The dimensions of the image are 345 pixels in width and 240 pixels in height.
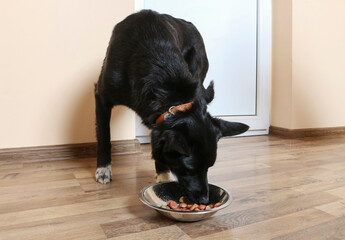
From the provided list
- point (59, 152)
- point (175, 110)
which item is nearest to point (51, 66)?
point (59, 152)

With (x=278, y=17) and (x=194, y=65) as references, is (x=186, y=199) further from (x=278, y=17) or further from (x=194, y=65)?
(x=278, y=17)

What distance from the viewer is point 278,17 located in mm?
3428

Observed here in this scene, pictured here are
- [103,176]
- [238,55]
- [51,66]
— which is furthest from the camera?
[238,55]

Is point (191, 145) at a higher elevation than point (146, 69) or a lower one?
lower

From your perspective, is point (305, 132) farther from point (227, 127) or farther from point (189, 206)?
point (189, 206)

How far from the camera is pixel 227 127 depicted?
1366mm

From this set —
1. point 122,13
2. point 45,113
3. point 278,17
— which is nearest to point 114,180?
point 45,113

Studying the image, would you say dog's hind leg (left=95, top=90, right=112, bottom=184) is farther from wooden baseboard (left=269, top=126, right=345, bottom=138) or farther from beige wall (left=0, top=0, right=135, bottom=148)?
wooden baseboard (left=269, top=126, right=345, bottom=138)

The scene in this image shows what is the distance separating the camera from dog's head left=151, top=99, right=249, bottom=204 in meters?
1.21

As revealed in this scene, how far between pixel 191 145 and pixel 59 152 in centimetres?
148

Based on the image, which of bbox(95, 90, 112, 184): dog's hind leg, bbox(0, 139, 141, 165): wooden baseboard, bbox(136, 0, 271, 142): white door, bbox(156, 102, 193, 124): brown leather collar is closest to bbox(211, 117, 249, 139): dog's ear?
bbox(156, 102, 193, 124): brown leather collar

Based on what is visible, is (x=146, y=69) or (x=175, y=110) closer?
(x=175, y=110)

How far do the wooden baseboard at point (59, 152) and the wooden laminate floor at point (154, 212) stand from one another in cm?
7

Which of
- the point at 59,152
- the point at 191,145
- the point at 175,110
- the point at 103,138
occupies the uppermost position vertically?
the point at 175,110
